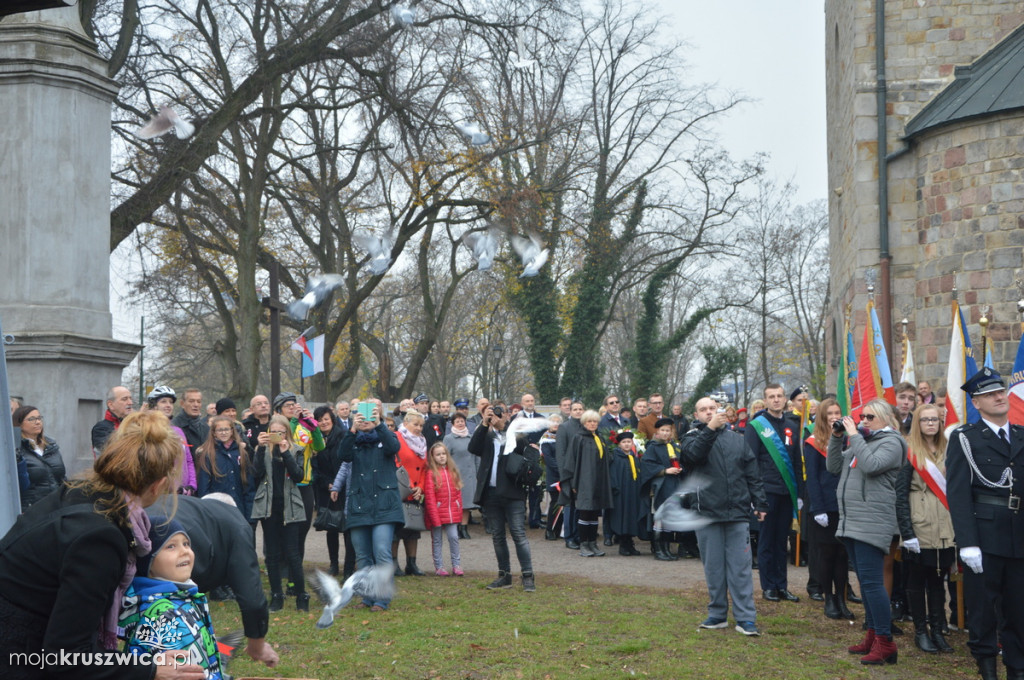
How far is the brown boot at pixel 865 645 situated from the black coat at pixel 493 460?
3669mm

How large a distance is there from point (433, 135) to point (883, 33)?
8.82 m

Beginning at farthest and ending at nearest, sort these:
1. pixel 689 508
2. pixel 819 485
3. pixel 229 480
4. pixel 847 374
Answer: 1. pixel 847 374
2. pixel 229 480
3. pixel 819 485
4. pixel 689 508

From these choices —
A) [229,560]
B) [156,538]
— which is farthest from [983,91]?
[156,538]

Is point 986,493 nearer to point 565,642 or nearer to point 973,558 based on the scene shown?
point 973,558

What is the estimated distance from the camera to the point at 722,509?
8.44 metres

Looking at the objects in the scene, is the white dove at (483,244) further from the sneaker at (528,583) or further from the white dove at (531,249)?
the sneaker at (528,583)

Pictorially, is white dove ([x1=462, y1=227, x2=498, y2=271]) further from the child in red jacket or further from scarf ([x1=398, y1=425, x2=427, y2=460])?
scarf ([x1=398, y1=425, x2=427, y2=460])

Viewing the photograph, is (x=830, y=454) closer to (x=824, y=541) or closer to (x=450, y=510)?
(x=824, y=541)

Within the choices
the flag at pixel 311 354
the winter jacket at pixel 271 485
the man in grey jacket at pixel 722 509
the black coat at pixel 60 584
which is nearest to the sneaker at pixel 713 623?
the man in grey jacket at pixel 722 509

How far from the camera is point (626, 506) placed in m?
13.9

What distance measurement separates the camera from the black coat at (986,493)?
676 cm

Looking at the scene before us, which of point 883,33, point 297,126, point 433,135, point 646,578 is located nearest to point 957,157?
point 883,33

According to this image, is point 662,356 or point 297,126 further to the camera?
point 662,356

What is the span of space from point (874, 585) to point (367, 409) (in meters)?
4.97
